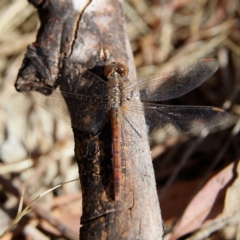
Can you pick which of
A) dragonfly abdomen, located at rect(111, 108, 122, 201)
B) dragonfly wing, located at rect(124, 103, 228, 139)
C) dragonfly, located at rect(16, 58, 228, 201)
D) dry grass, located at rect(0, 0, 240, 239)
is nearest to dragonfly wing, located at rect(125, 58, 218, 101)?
dragonfly, located at rect(16, 58, 228, 201)

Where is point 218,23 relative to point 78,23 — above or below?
below

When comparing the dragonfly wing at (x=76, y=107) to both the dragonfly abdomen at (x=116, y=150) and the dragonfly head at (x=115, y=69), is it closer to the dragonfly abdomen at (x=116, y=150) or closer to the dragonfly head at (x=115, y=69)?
the dragonfly abdomen at (x=116, y=150)

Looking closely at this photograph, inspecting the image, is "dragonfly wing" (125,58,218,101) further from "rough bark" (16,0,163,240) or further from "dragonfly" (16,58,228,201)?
"rough bark" (16,0,163,240)

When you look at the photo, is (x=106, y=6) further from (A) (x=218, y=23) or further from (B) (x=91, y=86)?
(A) (x=218, y=23)

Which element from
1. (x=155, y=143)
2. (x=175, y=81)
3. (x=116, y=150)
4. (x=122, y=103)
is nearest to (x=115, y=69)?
(x=122, y=103)

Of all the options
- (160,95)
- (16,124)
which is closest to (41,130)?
(16,124)
